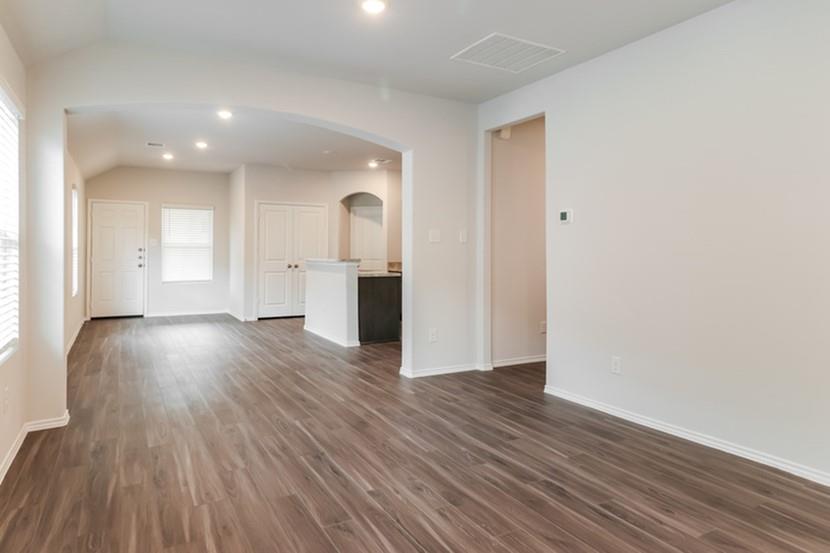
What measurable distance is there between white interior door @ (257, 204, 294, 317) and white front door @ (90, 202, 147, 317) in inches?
88.0

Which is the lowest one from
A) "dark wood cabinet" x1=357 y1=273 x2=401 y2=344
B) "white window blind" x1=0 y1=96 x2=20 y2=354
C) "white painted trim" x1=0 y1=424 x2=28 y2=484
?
"white painted trim" x1=0 y1=424 x2=28 y2=484

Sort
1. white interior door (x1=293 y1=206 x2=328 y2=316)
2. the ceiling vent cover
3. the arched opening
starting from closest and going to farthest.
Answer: the ceiling vent cover → the arched opening → white interior door (x1=293 y1=206 x2=328 y2=316)

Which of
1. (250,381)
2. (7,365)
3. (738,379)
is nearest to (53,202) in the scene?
(7,365)

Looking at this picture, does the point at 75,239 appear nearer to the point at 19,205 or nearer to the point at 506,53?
the point at 19,205

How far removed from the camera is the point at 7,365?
276cm

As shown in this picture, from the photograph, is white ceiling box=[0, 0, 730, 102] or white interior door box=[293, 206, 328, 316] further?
white interior door box=[293, 206, 328, 316]

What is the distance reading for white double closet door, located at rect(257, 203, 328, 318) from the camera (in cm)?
891

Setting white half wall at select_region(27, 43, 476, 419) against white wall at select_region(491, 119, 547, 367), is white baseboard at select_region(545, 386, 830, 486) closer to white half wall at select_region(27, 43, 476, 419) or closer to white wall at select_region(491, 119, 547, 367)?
Answer: white wall at select_region(491, 119, 547, 367)

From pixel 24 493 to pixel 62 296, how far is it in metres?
1.40

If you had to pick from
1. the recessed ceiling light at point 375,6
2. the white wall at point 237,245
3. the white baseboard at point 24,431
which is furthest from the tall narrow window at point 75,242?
the recessed ceiling light at point 375,6

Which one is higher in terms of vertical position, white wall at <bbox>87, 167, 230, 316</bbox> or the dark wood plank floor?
white wall at <bbox>87, 167, 230, 316</bbox>

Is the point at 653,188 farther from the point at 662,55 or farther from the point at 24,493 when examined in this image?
the point at 24,493

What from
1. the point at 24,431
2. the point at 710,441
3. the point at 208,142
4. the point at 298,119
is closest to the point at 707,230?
the point at 710,441

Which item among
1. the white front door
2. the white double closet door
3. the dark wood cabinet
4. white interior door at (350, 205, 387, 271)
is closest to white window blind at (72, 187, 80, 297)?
the white front door
